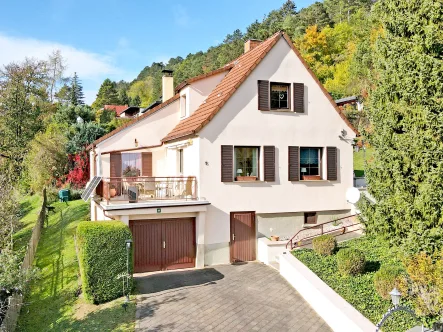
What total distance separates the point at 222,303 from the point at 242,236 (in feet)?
17.9

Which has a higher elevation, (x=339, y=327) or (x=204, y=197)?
(x=204, y=197)

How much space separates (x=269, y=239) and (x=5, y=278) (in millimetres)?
11790

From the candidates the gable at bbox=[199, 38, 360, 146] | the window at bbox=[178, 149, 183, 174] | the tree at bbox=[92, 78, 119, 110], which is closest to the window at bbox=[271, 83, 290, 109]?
the gable at bbox=[199, 38, 360, 146]

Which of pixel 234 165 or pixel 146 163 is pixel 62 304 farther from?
pixel 234 165

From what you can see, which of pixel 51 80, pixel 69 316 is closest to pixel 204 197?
→ pixel 69 316

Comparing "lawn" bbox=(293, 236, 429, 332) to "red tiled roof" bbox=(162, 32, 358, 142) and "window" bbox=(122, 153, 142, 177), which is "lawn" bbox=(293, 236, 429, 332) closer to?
"red tiled roof" bbox=(162, 32, 358, 142)

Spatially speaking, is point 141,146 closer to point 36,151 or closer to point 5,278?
point 5,278

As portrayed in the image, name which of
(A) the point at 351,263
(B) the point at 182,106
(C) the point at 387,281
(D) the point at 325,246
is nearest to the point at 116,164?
(B) the point at 182,106

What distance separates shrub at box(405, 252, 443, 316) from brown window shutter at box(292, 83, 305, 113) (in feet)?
35.1

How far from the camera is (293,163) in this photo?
18453 mm

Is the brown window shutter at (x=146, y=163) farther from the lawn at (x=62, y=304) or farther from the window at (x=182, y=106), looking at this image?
the lawn at (x=62, y=304)

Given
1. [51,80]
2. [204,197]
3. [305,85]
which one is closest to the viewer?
[204,197]

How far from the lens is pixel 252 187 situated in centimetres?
1772

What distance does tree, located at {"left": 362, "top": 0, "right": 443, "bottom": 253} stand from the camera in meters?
10.3
